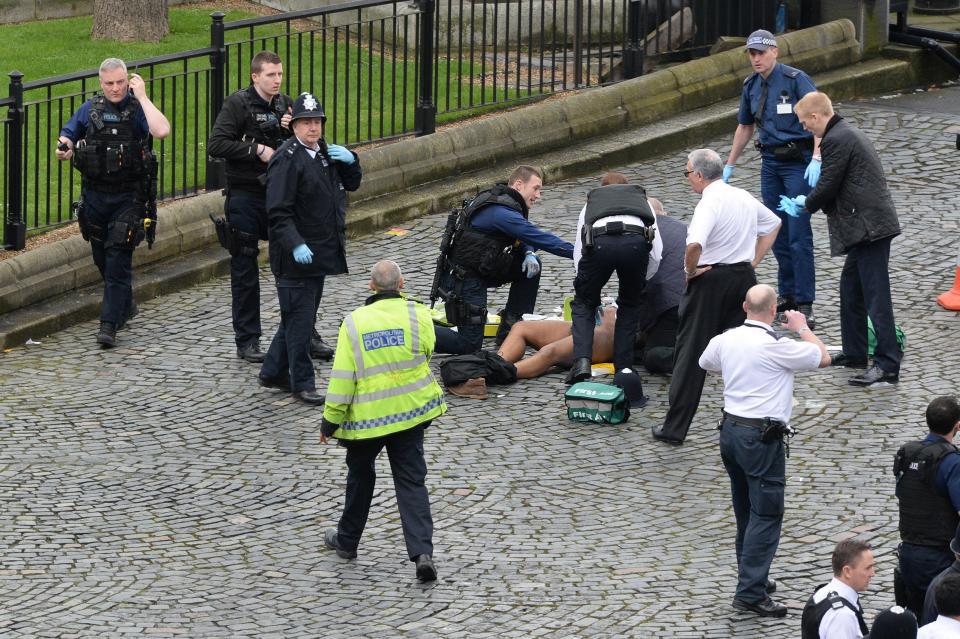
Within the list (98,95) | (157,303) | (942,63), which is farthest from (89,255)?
(942,63)

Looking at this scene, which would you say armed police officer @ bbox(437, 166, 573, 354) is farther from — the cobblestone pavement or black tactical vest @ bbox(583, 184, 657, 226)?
the cobblestone pavement

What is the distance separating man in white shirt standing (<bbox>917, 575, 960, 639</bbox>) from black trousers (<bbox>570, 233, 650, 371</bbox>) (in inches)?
167

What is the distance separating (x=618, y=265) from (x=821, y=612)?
163 inches

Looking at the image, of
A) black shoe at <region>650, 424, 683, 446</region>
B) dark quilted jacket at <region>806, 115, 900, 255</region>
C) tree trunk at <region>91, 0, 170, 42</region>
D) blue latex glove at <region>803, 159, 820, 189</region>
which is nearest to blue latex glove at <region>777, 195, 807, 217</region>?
blue latex glove at <region>803, 159, 820, 189</region>

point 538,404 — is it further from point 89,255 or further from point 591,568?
point 89,255

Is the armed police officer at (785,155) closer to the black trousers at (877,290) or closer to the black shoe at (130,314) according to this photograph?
the black trousers at (877,290)

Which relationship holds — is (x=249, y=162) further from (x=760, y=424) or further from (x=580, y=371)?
(x=760, y=424)

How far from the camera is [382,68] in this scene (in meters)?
15.0

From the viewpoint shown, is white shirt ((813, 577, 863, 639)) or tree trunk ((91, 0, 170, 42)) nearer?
white shirt ((813, 577, 863, 639))

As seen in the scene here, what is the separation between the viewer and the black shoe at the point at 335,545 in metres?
8.85

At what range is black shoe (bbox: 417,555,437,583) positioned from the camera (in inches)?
336

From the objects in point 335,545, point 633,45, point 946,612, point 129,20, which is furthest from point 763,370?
point 129,20

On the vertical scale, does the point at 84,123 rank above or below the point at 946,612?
above

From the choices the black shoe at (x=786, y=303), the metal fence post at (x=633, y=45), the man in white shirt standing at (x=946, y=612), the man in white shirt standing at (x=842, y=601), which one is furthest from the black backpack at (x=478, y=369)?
the metal fence post at (x=633, y=45)
